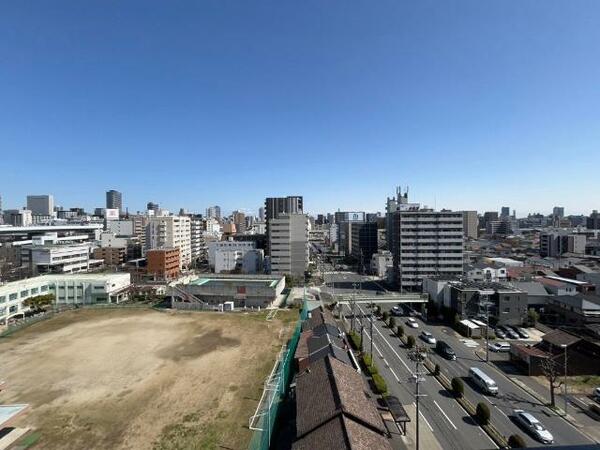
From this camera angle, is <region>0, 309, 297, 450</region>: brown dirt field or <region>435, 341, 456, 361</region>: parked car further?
<region>435, 341, 456, 361</region>: parked car

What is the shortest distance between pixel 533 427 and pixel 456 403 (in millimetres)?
4405

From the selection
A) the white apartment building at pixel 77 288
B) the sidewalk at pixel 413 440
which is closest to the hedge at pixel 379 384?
the sidewalk at pixel 413 440

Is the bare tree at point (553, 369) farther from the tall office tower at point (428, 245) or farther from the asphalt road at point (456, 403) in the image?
the tall office tower at point (428, 245)

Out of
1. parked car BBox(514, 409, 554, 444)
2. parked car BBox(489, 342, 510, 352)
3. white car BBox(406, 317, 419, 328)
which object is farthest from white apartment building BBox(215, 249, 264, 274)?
parked car BBox(514, 409, 554, 444)

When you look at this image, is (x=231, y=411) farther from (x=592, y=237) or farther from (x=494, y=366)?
(x=592, y=237)

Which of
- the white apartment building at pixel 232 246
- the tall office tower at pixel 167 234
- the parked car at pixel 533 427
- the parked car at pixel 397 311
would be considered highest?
the tall office tower at pixel 167 234

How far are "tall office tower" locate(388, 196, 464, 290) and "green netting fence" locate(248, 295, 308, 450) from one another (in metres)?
34.9

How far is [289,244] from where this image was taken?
233ft

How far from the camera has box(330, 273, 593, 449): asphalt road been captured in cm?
1819

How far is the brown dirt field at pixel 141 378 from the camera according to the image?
62.5 feet

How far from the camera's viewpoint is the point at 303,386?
19562mm

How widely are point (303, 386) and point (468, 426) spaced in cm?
971

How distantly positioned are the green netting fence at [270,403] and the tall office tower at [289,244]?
41404 mm

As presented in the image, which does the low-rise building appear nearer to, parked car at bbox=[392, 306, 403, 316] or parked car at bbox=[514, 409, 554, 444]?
parked car at bbox=[392, 306, 403, 316]
